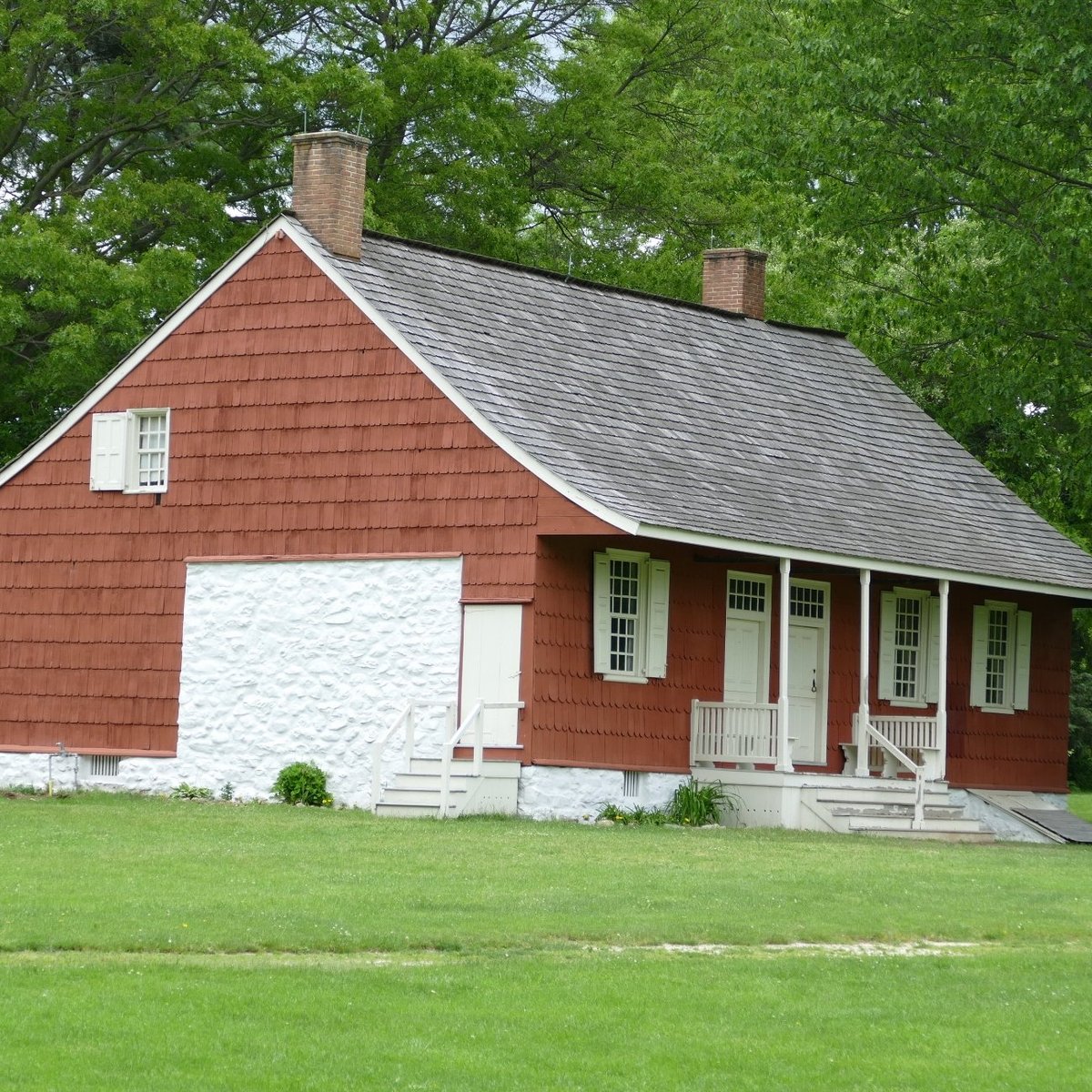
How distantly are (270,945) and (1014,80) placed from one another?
19.0 m

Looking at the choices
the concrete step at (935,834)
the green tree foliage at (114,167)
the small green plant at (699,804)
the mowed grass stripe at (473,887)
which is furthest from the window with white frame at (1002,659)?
the green tree foliage at (114,167)

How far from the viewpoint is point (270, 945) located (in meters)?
12.3

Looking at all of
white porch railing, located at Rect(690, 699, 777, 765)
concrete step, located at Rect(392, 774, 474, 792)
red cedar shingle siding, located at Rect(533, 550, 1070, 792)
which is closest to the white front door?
red cedar shingle siding, located at Rect(533, 550, 1070, 792)

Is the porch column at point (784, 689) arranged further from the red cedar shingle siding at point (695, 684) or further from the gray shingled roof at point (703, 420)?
the red cedar shingle siding at point (695, 684)

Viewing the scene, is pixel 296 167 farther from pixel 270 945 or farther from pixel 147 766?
pixel 270 945

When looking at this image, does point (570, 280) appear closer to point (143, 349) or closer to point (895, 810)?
point (143, 349)

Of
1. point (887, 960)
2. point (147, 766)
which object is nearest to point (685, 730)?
point (147, 766)

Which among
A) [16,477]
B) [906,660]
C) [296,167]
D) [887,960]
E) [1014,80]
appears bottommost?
[887,960]

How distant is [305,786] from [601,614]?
3865mm

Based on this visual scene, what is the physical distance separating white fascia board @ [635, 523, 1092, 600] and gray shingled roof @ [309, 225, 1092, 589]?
0.07 m

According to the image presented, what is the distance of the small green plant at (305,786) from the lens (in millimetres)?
24375

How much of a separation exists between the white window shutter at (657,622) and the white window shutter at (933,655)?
15.9 ft

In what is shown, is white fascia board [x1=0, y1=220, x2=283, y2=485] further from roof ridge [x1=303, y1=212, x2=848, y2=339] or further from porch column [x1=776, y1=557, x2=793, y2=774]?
porch column [x1=776, y1=557, x2=793, y2=774]

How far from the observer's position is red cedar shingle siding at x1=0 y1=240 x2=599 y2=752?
23922mm
